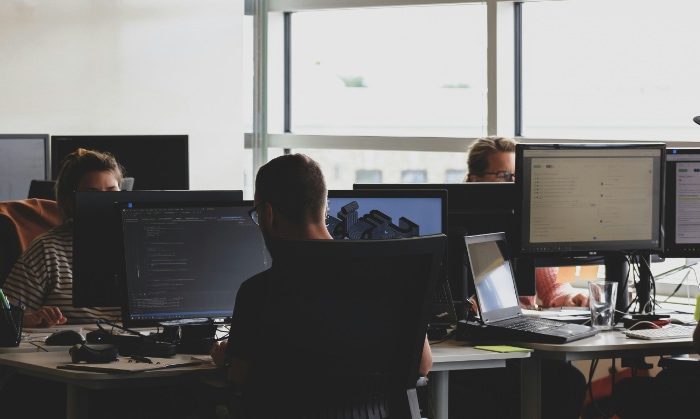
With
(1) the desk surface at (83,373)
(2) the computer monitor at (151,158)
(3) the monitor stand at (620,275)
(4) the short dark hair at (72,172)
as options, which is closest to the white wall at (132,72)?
(2) the computer monitor at (151,158)

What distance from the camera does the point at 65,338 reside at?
2885 millimetres

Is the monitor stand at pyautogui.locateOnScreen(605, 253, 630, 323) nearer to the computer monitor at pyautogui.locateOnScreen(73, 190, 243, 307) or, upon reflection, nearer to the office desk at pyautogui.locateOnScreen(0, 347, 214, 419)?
the computer monitor at pyautogui.locateOnScreen(73, 190, 243, 307)

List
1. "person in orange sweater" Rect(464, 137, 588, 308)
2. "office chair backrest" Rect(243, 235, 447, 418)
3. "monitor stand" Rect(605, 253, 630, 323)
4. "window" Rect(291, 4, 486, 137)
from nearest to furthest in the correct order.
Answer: "office chair backrest" Rect(243, 235, 447, 418) → "monitor stand" Rect(605, 253, 630, 323) → "person in orange sweater" Rect(464, 137, 588, 308) → "window" Rect(291, 4, 486, 137)

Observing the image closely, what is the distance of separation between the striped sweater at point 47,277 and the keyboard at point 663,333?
1657 millimetres

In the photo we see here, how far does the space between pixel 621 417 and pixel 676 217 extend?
2.45 ft

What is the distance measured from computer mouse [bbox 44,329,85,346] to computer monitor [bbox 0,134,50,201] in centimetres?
182

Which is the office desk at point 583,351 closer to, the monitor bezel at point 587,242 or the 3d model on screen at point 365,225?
the monitor bezel at point 587,242

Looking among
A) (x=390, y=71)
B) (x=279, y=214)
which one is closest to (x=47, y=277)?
(x=279, y=214)

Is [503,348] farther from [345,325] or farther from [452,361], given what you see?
[345,325]

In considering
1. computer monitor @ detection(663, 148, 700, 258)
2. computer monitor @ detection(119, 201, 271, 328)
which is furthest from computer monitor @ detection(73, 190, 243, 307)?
computer monitor @ detection(663, 148, 700, 258)

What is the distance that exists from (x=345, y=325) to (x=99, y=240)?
3.53ft

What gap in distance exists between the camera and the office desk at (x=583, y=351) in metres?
2.92

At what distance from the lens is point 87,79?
5250 mm

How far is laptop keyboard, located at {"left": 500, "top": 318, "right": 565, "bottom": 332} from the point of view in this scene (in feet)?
9.95
